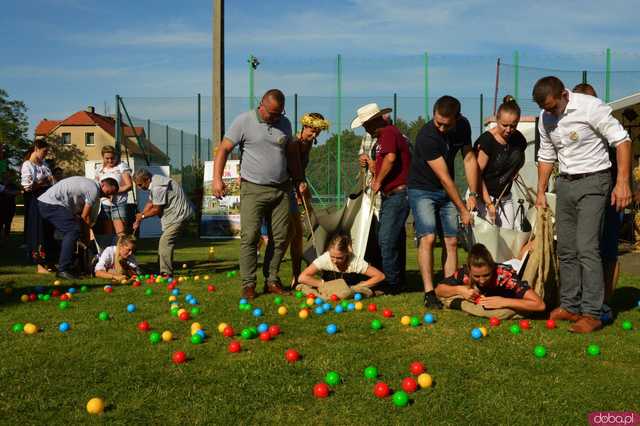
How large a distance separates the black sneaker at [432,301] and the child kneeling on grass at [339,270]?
2.50ft

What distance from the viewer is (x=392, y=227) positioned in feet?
22.1

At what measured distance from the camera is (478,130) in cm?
1795

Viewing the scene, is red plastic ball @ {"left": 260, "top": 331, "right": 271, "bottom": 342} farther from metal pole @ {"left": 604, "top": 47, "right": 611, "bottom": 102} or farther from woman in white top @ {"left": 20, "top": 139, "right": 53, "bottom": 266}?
metal pole @ {"left": 604, "top": 47, "right": 611, "bottom": 102}

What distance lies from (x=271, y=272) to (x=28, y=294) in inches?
106

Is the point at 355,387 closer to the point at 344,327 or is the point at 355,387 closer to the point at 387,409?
the point at 387,409

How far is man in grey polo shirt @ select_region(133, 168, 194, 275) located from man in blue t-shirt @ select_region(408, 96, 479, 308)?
3.56 metres

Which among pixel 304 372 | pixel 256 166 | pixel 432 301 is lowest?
pixel 304 372

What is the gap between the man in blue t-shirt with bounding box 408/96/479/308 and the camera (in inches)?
237

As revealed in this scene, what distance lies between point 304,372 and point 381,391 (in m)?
0.65

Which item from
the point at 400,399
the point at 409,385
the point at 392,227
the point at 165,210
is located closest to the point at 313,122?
the point at 392,227

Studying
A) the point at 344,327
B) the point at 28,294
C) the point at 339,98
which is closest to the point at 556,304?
the point at 344,327

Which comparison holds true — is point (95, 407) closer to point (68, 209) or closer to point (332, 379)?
A: point (332, 379)

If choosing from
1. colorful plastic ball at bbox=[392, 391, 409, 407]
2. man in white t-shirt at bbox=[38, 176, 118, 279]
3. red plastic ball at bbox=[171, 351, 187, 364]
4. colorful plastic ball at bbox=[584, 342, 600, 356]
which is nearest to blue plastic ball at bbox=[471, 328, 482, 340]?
colorful plastic ball at bbox=[584, 342, 600, 356]

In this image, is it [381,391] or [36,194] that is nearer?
[381,391]
